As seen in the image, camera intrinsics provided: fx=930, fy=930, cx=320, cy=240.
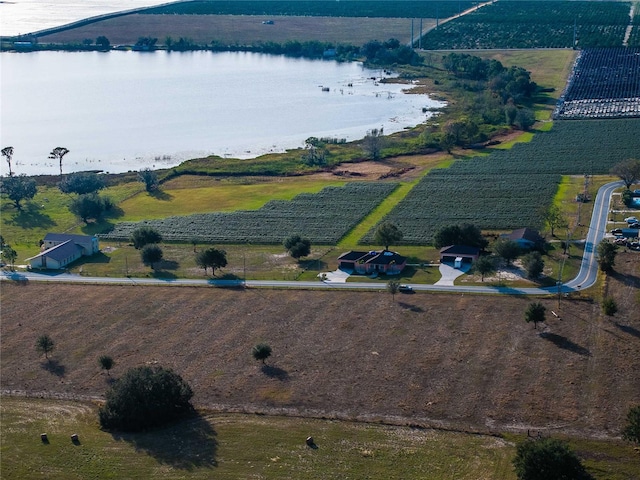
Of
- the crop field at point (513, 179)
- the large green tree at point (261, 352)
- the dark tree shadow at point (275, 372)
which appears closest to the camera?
the dark tree shadow at point (275, 372)

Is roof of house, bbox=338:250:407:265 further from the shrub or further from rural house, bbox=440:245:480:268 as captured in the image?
the shrub

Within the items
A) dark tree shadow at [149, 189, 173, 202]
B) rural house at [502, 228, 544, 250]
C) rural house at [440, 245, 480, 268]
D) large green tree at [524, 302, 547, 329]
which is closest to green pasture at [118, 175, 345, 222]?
dark tree shadow at [149, 189, 173, 202]

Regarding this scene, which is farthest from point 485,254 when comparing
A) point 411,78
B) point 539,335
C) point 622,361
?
point 411,78

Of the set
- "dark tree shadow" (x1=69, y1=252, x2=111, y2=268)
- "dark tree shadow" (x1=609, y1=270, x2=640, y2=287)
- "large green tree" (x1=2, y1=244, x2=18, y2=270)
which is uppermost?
"large green tree" (x1=2, y1=244, x2=18, y2=270)

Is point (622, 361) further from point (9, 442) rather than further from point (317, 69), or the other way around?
point (317, 69)

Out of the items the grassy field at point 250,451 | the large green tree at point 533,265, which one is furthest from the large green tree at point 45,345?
the large green tree at point 533,265

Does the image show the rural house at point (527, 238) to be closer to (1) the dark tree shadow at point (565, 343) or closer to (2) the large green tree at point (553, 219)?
(2) the large green tree at point (553, 219)
